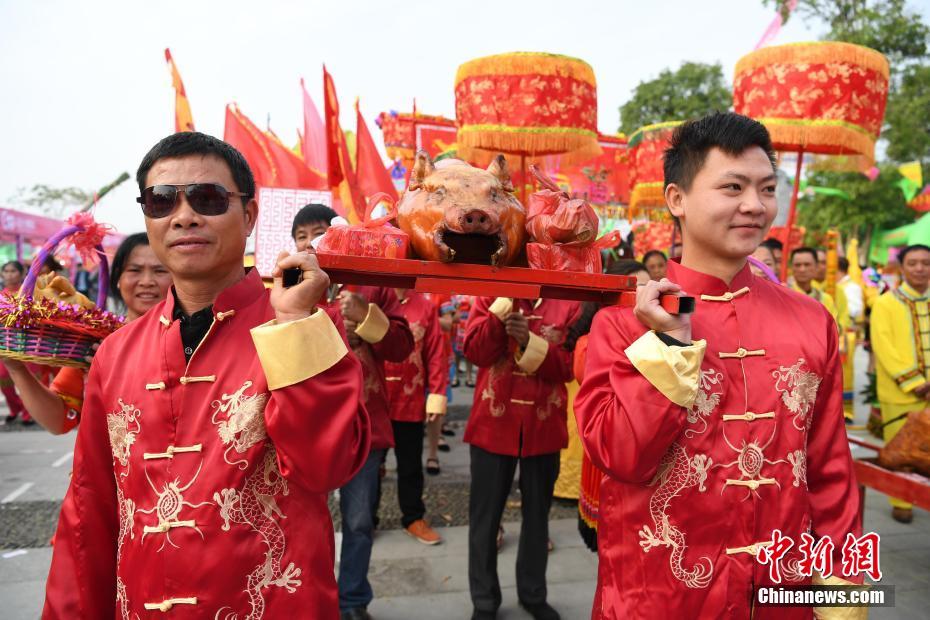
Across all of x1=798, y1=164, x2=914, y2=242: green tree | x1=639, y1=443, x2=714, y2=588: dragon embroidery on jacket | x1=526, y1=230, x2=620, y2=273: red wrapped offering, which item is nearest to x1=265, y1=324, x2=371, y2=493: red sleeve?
x1=526, y1=230, x2=620, y2=273: red wrapped offering

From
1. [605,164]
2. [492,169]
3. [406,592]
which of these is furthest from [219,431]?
[605,164]

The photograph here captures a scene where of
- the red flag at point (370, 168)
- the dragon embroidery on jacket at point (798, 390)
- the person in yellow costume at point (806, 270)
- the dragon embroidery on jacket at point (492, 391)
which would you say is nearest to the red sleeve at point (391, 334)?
the dragon embroidery on jacket at point (492, 391)

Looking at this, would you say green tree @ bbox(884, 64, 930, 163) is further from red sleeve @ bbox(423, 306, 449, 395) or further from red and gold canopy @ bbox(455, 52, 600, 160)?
red sleeve @ bbox(423, 306, 449, 395)

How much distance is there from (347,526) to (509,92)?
2955 mm

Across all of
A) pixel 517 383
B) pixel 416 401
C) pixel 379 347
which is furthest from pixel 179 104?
pixel 517 383

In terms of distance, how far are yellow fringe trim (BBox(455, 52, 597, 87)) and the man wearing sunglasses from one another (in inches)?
113

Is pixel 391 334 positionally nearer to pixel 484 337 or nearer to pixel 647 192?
pixel 484 337

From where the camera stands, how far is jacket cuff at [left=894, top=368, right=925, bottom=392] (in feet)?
16.7

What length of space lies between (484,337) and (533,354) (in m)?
0.28

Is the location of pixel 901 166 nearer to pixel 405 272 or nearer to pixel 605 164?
pixel 605 164

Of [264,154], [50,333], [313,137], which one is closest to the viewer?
[50,333]

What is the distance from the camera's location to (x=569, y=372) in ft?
11.5

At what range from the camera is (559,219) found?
180 centimetres

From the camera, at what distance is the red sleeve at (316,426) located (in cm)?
149
